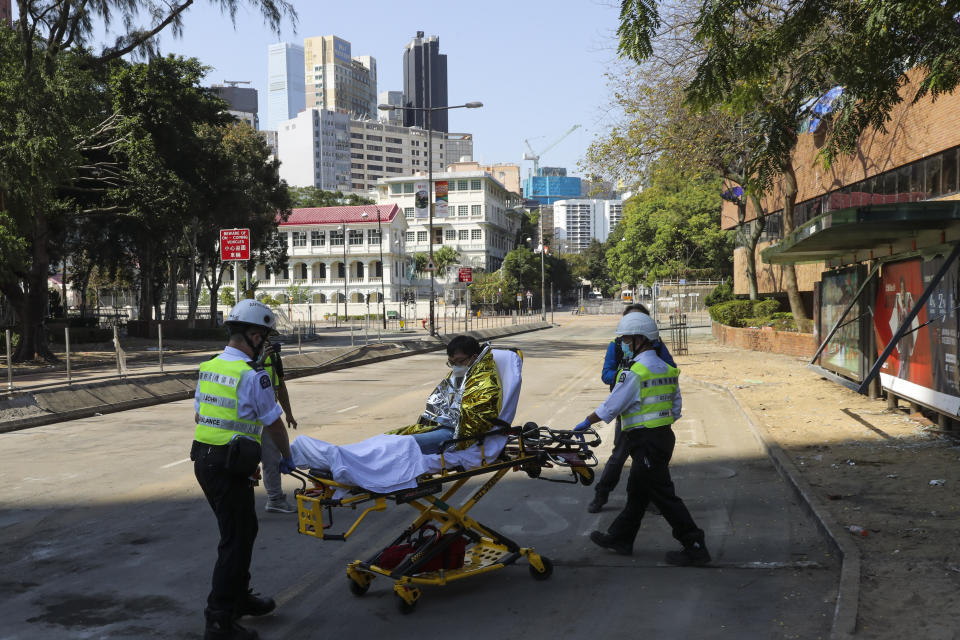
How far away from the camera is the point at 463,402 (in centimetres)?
538

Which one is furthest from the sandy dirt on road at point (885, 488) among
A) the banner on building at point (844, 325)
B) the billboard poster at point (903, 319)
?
the billboard poster at point (903, 319)

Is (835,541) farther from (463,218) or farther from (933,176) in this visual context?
(463,218)

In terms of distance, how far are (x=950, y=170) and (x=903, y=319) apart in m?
11.6

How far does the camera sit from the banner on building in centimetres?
1292

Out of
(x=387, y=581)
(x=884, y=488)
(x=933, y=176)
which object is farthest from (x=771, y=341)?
(x=387, y=581)

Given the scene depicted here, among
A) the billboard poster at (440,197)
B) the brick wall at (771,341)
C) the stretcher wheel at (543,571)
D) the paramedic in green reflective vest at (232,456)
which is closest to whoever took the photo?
the paramedic in green reflective vest at (232,456)

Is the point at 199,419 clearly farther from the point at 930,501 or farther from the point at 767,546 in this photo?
the point at 930,501

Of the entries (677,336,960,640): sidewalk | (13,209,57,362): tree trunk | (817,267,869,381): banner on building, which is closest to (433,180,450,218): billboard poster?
(13,209,57,362): tree trunk

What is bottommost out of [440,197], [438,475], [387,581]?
[387,581]

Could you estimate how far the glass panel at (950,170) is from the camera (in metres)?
Result: 19.8

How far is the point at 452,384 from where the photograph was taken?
5.71 metres

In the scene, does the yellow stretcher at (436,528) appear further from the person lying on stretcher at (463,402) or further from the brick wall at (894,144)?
the brick wall at (894,144)

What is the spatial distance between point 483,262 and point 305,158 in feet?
311

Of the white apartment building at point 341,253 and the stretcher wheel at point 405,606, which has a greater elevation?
the white apartment building at point 341,253
